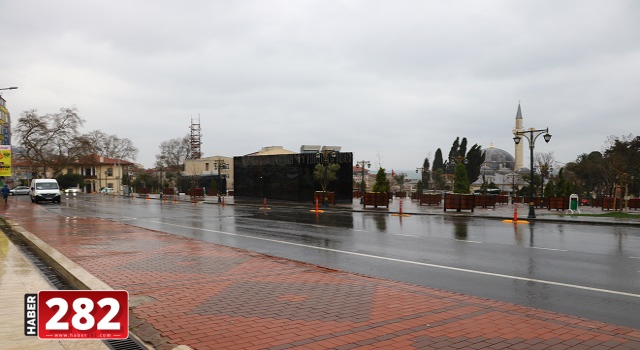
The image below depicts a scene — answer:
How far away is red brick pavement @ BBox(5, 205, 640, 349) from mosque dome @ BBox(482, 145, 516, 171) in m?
132

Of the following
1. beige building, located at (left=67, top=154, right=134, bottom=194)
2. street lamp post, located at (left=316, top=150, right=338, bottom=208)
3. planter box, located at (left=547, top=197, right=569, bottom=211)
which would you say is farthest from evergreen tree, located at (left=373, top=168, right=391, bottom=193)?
beige building, located at (left=67, top=154, right=134, bottom=194)

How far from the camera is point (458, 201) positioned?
1197 inches

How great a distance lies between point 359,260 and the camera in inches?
440

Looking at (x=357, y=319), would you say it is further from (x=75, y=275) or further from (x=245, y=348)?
(x=75, y=275)

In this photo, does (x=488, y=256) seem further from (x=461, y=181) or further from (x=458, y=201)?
(x=461, y=181)

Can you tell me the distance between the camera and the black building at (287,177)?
41781mm

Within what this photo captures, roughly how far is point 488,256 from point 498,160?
432ft

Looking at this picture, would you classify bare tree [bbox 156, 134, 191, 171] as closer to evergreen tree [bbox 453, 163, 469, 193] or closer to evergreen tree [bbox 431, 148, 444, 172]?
evergreen tree [bbox 431, 148, 444, 172]

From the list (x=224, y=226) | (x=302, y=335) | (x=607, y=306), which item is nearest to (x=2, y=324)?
(x=302, y=335)

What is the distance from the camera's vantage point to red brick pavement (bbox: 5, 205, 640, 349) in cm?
516

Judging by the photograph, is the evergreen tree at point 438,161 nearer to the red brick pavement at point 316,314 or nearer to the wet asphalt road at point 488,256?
the wet asphalt road at point 488,256

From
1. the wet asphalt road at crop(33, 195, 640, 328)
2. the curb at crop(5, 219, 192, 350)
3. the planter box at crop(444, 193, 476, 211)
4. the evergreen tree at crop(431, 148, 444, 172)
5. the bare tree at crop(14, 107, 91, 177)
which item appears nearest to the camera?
the curb at crop(5, 219, 192, 350)

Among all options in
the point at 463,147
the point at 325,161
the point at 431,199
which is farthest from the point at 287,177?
the point at 463,147

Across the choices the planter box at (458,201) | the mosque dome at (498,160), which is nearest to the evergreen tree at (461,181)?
the planter box at (458,201)
